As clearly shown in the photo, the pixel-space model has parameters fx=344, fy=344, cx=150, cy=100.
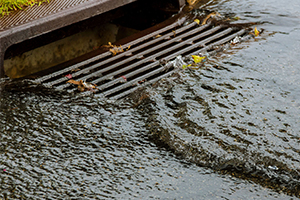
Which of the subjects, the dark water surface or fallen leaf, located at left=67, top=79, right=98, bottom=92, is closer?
the dark water surface

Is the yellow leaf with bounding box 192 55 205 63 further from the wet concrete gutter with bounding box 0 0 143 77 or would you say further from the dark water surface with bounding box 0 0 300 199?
the wet concrete gutter with bounding box 0 0 143 77

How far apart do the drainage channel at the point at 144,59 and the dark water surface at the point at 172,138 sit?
0.23 m

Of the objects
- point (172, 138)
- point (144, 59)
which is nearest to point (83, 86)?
point (144, 59)

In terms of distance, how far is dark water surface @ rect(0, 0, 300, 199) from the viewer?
2035mm

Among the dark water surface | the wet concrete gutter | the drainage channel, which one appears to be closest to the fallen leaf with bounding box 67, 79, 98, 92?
the drainage channel

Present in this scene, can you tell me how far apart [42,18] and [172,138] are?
68.9 inches

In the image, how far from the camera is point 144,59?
135 inches

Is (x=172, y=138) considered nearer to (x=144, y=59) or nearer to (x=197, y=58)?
(x=197, y=58)

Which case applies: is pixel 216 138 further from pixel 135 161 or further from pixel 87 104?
pixel 87 104

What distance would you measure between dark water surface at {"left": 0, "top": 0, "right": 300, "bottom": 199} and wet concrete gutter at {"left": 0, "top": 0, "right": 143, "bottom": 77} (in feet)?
1.57

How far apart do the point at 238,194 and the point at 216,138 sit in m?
0.45

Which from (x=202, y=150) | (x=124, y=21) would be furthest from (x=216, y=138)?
(x=124, y=21)

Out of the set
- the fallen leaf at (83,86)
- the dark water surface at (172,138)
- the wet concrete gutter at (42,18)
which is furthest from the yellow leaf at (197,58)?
the wet concrete gutter at (42,18)

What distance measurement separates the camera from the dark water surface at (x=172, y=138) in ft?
6.68
